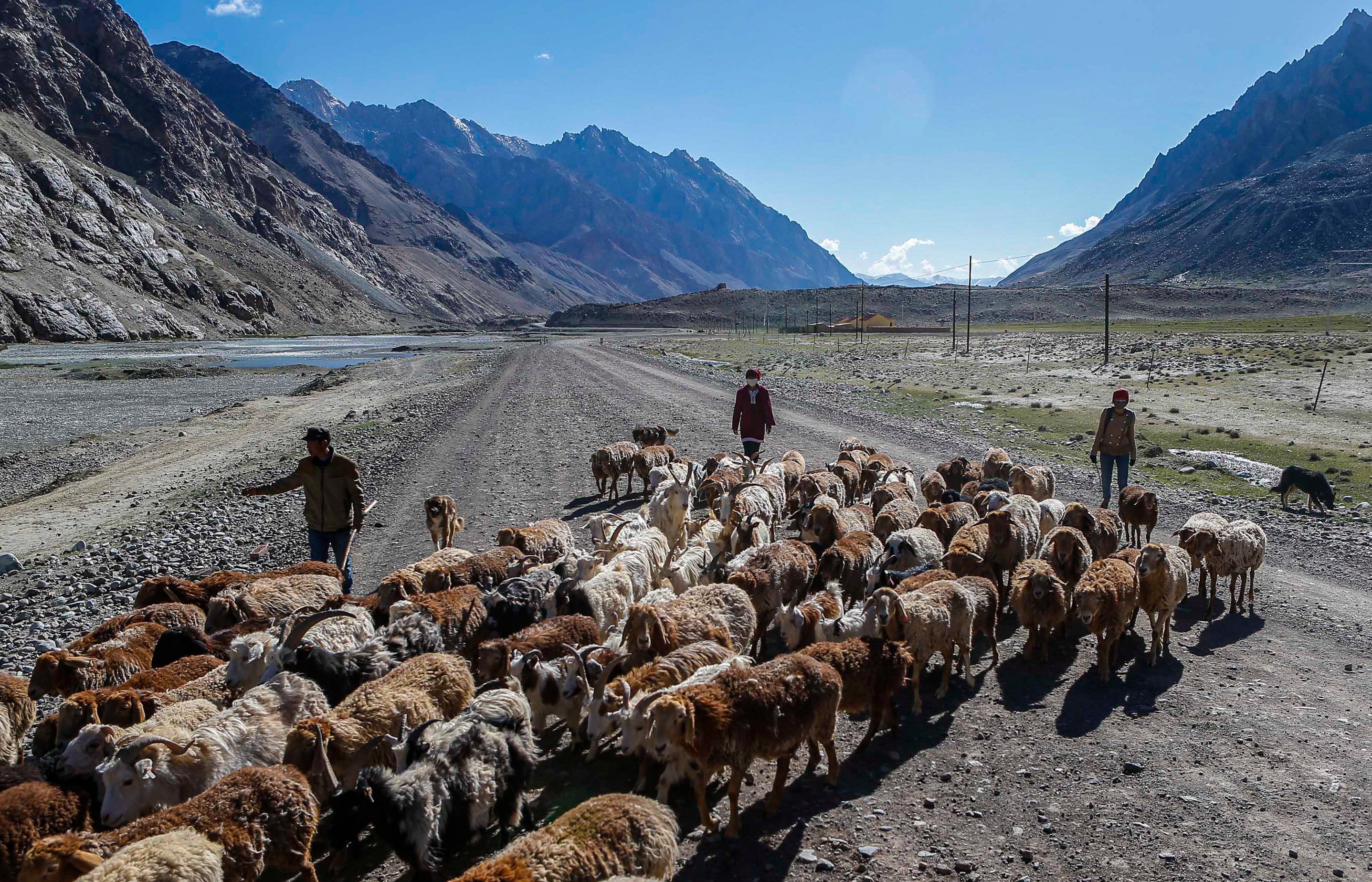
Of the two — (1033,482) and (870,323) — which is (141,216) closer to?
(870,323)

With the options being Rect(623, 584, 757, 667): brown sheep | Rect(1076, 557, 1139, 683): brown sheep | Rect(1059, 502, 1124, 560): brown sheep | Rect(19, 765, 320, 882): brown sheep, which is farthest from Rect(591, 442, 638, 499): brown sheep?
Rect(19, 765, 320, 882): brown sheep

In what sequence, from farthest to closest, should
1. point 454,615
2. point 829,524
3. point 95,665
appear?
point 829,524 → point 454,615 → point 95,665

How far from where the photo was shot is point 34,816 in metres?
5.02

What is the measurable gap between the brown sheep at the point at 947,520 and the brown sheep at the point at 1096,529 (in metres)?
1.37

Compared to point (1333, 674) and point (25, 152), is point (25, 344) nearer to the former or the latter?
point (25, 152)

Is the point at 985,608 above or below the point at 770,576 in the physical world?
below

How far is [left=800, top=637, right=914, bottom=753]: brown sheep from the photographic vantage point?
6.72 meters

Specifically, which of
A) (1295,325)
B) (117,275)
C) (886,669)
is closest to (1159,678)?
(886,669)

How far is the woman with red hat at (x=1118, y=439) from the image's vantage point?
14008 millimetres

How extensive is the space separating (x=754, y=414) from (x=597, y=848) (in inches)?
435

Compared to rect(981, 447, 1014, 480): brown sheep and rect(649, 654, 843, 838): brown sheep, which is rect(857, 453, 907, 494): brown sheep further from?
rect(649, 654, 843, 838): brown sheep

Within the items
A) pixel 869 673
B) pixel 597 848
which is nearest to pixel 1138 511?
pixel 869 673

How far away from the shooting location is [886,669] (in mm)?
6926

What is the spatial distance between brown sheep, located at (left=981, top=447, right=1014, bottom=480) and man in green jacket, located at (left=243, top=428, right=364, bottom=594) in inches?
460
